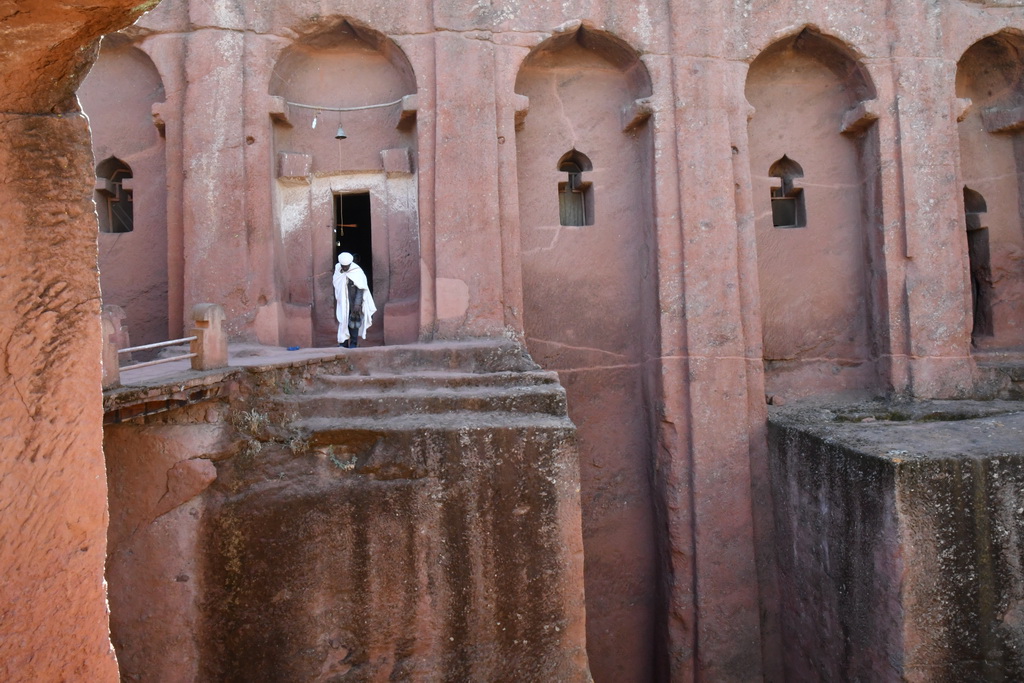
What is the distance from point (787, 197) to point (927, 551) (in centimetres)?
430

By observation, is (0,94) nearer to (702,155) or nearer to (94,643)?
(94,643)

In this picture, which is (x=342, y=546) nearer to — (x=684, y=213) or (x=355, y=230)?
(x=355, y=230)

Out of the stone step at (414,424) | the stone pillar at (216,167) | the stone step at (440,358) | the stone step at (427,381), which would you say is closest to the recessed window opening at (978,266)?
the stone step at (440,358)

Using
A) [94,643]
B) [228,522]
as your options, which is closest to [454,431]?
[228,522]

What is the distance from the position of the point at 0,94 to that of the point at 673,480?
6342 millimetres

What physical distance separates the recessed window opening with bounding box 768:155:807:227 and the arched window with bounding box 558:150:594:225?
6.61ft

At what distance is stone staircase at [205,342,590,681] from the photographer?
481 centimetres

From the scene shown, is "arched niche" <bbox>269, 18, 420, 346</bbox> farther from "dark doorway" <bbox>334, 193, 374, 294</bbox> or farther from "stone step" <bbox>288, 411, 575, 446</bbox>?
"stone step" <bbox>288, 411, 575, 446</bbox>

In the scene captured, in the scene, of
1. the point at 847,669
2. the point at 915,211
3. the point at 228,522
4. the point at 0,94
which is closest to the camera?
the point at 0,94

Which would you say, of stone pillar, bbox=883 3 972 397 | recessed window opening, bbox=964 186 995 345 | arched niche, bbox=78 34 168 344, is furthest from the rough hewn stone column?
recessed window opening, bbox=964 186 995 345

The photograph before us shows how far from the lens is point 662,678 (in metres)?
7.58

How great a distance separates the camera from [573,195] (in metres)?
8.34

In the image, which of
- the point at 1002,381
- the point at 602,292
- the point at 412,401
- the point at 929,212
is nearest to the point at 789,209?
the point at 929,212

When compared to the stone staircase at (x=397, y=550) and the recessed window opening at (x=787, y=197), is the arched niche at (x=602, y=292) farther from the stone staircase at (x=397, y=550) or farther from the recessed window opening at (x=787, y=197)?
the stone staircase at (x=397, y=550)
